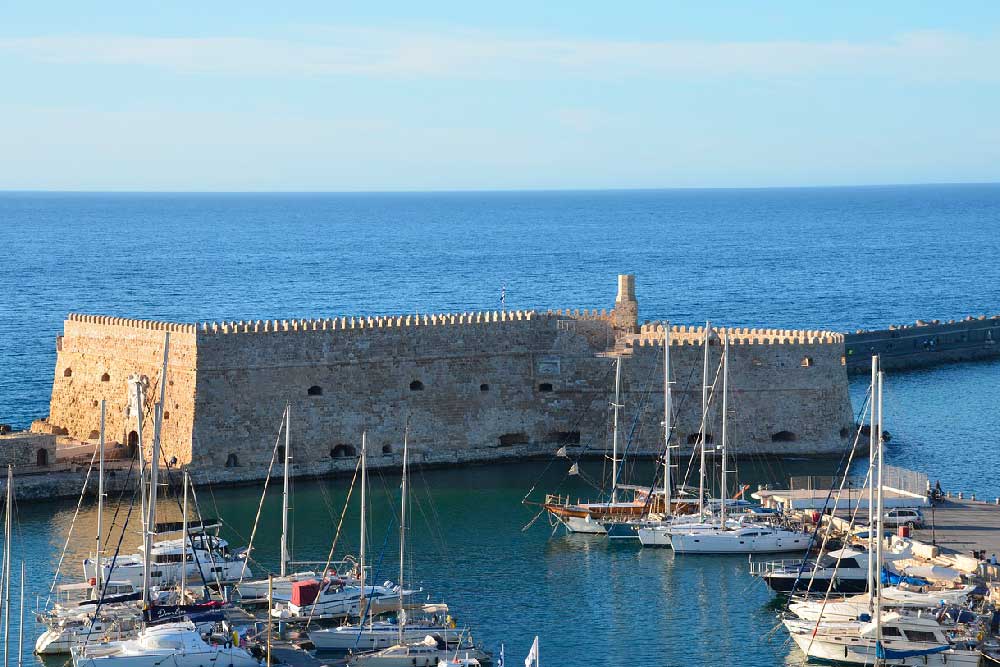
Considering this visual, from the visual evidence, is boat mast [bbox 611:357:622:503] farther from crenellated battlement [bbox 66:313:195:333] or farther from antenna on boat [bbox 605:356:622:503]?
crenellated battlement [bbox 66:313:195:333]

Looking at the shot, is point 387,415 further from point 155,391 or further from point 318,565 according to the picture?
point 318,565

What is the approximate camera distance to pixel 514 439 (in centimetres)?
5166

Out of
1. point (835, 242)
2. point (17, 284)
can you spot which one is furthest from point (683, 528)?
point (835, 242)

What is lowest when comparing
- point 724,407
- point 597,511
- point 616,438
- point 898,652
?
point 898,652

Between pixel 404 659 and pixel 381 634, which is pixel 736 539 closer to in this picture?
pixel 381 634

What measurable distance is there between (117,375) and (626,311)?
15.4 m

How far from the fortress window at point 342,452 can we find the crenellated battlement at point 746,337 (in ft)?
29.2

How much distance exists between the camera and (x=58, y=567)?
38.7m

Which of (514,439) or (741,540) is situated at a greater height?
(514,439)

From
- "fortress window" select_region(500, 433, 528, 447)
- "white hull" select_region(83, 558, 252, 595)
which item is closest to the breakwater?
"fortress window" select_region(500, 433, 528, 447)

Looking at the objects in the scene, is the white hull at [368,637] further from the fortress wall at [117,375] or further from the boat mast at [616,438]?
the fortress wall at [117,375]

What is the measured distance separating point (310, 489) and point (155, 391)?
5088 mm

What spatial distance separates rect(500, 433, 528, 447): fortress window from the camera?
51.5 meters

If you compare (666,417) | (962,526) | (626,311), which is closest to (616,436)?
(666,417)
